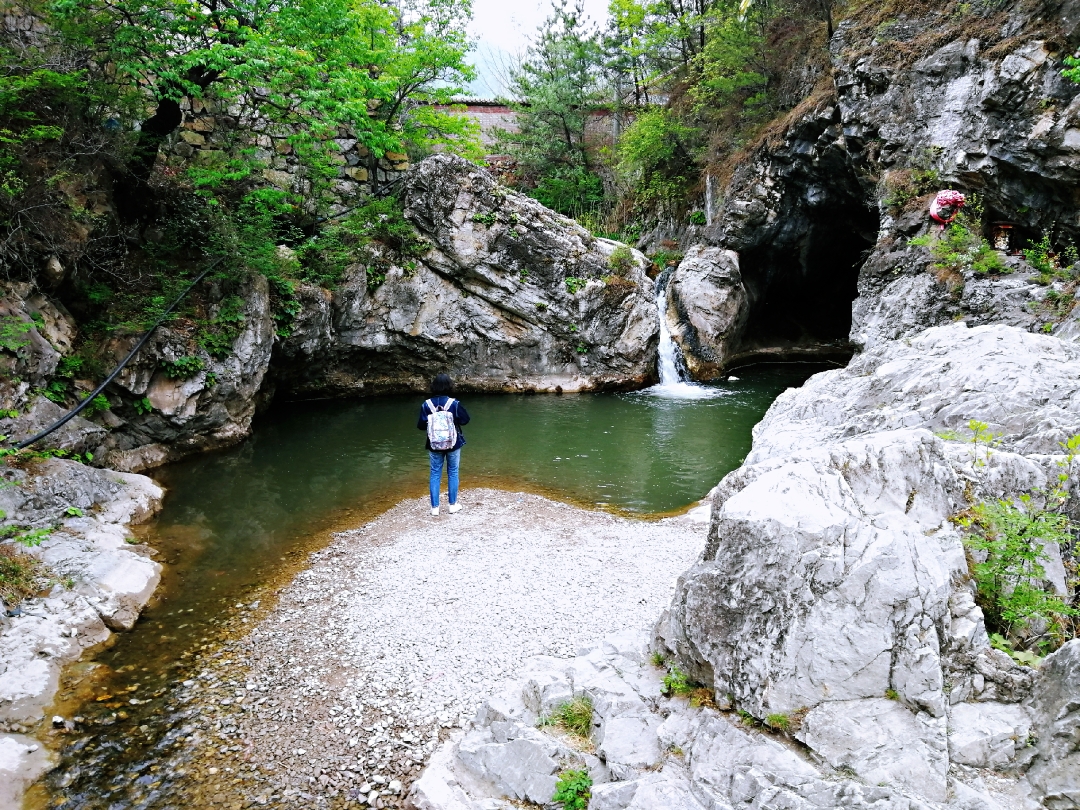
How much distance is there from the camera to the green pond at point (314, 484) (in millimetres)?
4934

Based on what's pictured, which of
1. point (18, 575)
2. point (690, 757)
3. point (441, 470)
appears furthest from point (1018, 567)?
point (18, 575)

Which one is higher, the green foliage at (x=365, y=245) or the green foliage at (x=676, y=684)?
the green foliage at (x=365, y=245)

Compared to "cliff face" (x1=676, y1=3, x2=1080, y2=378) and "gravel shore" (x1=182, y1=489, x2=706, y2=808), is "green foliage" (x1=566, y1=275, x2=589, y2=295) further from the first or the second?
"gravel shore" (x1=182, y1=489, x2=706, y2=808)

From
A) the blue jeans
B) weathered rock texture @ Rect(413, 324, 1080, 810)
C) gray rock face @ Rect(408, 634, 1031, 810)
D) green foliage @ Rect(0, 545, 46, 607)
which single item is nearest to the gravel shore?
the blue jeans

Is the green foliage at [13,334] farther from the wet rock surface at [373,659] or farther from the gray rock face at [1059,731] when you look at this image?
the gray rock face at [1059,731]

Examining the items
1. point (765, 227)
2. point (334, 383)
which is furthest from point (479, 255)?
point (765, 227)

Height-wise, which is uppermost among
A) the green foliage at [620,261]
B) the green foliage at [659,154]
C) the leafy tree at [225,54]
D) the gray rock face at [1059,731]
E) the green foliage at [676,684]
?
the green foliage at [659,154]

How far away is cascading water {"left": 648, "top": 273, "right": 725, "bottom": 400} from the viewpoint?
19.5 m

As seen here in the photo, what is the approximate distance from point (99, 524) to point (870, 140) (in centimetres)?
1938

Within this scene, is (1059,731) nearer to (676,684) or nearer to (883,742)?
(883,742)

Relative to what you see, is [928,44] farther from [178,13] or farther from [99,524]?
[99,524]

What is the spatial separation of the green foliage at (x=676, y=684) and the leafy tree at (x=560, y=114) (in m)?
27.8

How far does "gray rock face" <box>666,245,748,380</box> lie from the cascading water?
0.88 feet

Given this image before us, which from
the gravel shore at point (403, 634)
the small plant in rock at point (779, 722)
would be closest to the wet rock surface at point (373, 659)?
the gravel shore at point (403, 634)
